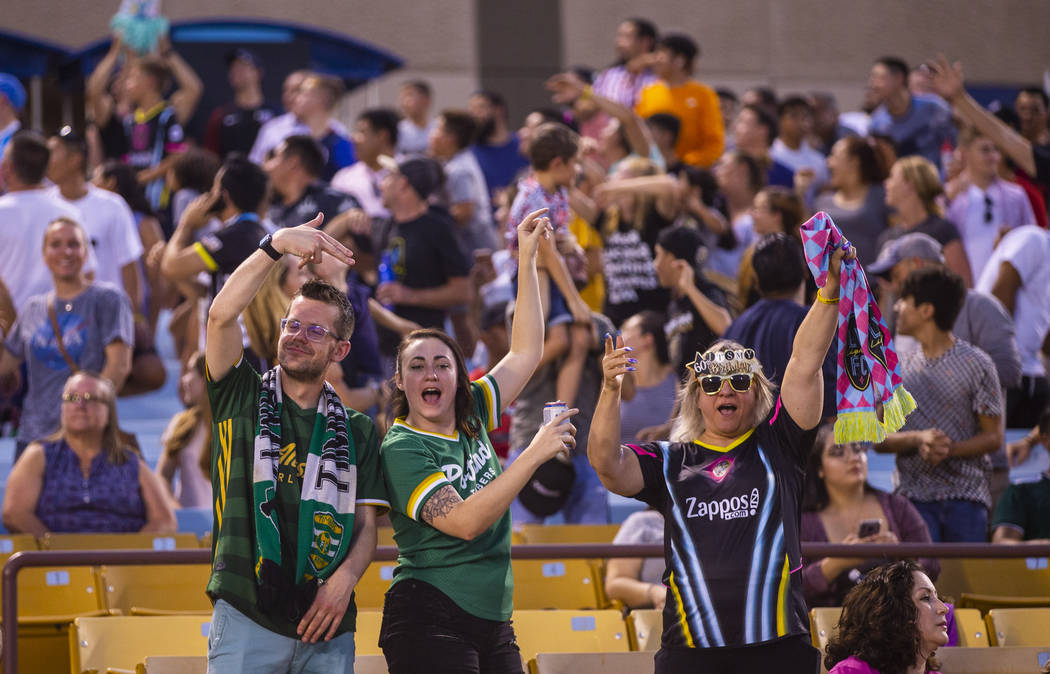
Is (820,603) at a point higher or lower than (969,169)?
lower

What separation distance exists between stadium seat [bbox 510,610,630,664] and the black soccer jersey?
1292 mm

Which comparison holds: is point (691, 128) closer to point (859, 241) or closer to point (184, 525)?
point (859, 241)

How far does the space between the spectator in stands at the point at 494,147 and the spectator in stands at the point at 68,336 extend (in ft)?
14.6

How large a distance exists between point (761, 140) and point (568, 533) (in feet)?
17.1

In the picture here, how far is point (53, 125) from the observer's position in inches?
554

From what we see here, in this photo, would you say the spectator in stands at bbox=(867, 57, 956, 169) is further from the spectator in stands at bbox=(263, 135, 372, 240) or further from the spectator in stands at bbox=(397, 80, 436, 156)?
the spectator in stands at bbox=(263, 135, 372, 240)

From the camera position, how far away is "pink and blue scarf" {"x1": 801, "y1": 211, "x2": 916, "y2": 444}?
12.9 feet

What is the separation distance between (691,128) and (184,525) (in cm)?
515

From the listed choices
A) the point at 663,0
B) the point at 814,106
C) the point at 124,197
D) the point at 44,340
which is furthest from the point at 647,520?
the point at 663,0

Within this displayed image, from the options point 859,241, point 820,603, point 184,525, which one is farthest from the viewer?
point 859,241

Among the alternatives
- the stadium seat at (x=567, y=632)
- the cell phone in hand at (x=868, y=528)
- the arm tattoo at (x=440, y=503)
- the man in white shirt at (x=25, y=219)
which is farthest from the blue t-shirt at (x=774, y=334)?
the man in white shirt at (x=25, y=219)

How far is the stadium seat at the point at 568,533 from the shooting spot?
242 inches

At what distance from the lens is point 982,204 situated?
9203 millimetres

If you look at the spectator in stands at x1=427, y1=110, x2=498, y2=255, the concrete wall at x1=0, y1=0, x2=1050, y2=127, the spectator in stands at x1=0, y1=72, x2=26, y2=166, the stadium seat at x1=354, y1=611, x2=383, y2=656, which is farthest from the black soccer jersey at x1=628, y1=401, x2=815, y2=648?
the concrete wall at x1=0, y1=0, x2=1050, y2=127
